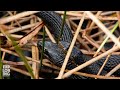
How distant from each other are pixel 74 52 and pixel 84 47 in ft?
1.44

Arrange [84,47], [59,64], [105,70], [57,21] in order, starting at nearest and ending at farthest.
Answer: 1. [59,64]
2. [105,70]
3. [57,21]
4. [84,47]

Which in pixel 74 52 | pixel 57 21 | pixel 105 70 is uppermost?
pixel 57 21

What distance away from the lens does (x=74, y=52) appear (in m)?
1.56
